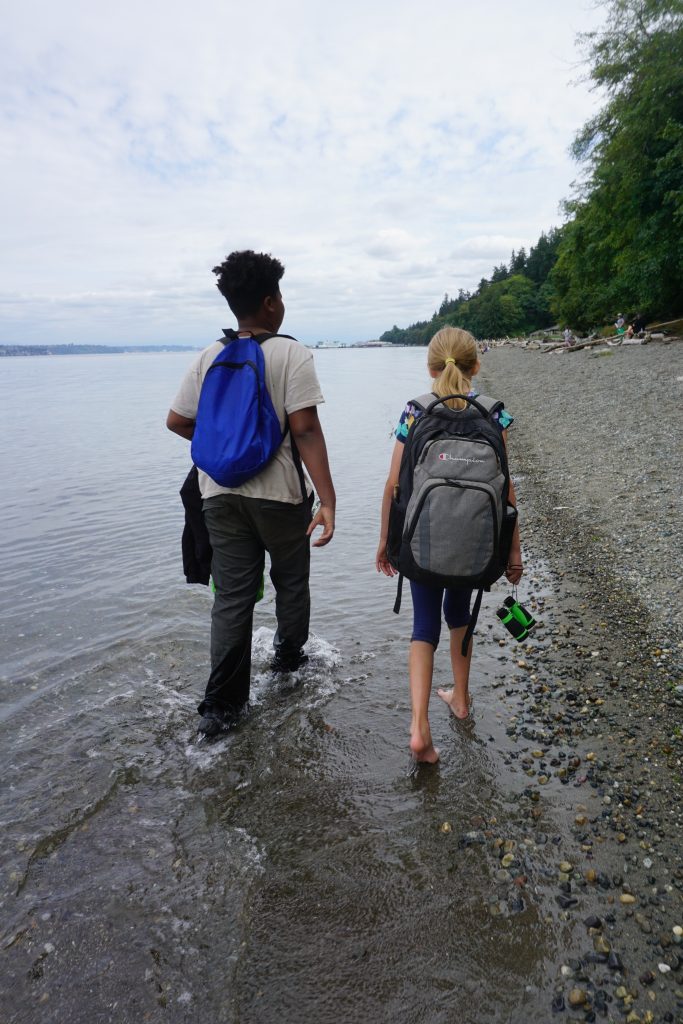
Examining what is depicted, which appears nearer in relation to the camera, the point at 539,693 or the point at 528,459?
the point at 539,693

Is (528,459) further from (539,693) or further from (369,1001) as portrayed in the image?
(369,1001)

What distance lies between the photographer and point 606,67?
26094 millimetres

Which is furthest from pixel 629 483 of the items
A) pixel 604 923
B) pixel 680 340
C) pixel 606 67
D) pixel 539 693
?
pixel 606 67

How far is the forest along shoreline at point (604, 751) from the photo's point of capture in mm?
2342

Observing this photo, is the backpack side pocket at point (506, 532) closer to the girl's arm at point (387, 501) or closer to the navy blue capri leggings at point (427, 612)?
the navy blue capri leggings at point (427, 612)

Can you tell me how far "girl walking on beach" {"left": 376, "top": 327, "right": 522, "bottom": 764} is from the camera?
322cm

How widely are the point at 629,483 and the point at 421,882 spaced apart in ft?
24.6

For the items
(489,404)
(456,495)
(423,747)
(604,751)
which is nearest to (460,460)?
(456,495)

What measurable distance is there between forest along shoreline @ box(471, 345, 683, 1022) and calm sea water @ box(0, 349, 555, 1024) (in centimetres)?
17

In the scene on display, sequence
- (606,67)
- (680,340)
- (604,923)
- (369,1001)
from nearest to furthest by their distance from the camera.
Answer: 1. (369,1001)
2. (604,923)
3. (606,67)
4. (680,340)

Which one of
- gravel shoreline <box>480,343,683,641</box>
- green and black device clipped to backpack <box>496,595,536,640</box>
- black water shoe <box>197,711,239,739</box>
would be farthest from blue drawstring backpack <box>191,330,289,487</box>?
gravel shoreline <box>480,343,683,641</box>

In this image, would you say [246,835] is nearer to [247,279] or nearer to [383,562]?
[383,562]

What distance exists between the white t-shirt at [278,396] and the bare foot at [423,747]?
1.51 m

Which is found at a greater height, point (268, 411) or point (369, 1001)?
point (268, 411)
